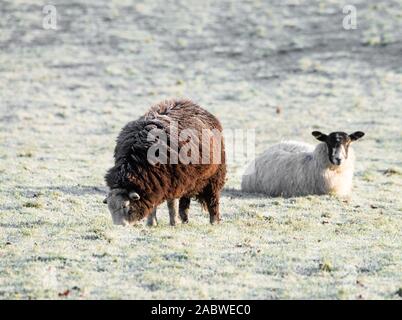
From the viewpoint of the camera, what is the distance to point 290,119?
86.3ft

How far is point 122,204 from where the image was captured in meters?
11.0

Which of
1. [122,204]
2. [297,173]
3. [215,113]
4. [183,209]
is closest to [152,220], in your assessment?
[183,209]

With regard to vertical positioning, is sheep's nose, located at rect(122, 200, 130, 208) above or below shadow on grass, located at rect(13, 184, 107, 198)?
above

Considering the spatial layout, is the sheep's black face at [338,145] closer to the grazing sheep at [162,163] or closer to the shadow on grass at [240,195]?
the shadow on grass at [240,195]

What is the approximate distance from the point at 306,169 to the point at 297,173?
8.2 inches

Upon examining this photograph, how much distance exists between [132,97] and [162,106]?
18.6 meters

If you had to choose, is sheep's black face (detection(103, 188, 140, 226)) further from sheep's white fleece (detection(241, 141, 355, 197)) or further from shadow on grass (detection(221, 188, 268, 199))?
sheep's white fleece (detection(241, 141, 355, 197))

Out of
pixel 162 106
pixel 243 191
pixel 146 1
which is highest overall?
pixel 146 1

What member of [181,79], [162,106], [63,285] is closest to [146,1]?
[181,79]

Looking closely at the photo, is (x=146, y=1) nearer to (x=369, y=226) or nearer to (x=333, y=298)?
(x=369, y=226)

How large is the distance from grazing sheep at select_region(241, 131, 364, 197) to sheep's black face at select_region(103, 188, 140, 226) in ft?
16.2

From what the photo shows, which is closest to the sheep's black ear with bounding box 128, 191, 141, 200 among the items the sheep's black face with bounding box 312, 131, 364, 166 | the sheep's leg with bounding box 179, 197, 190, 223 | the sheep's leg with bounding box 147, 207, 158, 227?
the sheep's leg with bounding box 147, 207, 158, 227

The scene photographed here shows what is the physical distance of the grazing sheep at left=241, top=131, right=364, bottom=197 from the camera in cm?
1457

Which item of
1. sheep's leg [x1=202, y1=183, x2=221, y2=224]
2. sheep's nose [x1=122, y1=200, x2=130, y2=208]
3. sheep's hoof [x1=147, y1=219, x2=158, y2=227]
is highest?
sheep's nose [x1=122, y1=200, x2=130, y2=208]
